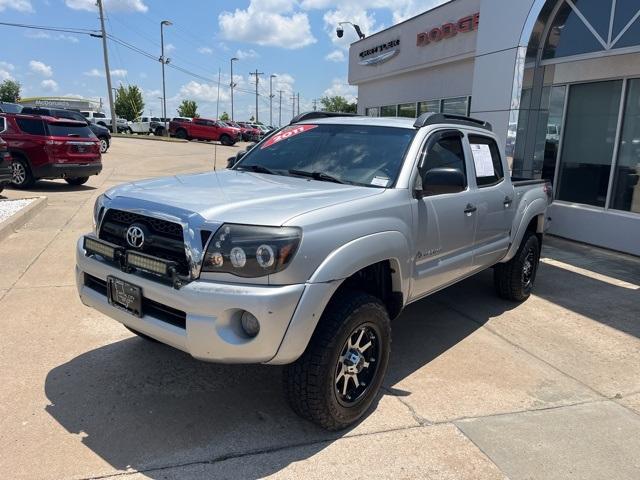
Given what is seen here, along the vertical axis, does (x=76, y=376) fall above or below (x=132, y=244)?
below

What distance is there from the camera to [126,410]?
3281 mm

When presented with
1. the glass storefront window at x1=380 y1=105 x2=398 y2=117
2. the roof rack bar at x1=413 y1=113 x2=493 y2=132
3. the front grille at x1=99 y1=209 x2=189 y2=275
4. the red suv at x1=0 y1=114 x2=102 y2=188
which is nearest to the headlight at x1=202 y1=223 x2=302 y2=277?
the front grille at x1=99 y1=209 x2=189 y2=275

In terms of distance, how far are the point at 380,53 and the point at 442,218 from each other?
16.9 meters

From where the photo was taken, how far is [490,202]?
15.3ft

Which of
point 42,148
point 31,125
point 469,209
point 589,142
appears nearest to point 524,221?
point 469,209

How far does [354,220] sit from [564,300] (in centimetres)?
395

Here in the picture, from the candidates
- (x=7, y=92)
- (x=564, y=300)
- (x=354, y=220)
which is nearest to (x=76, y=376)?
(x=354, y=220)

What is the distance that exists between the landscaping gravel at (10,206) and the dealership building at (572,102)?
842 cm

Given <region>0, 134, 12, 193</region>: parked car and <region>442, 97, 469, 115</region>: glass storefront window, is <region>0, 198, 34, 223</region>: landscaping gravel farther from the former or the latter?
<region>442, 97, 469, 115</region>: glass storefront window

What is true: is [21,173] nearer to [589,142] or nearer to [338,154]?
[338,154]

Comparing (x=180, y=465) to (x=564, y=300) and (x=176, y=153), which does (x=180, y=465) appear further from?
(x=176, y=153)

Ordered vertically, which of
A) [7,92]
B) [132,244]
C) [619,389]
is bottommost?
[619,389]

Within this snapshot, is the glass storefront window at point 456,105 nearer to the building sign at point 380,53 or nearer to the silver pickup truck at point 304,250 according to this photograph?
the building sign at point 380,53

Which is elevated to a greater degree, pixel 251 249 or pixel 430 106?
pixel 430 106
